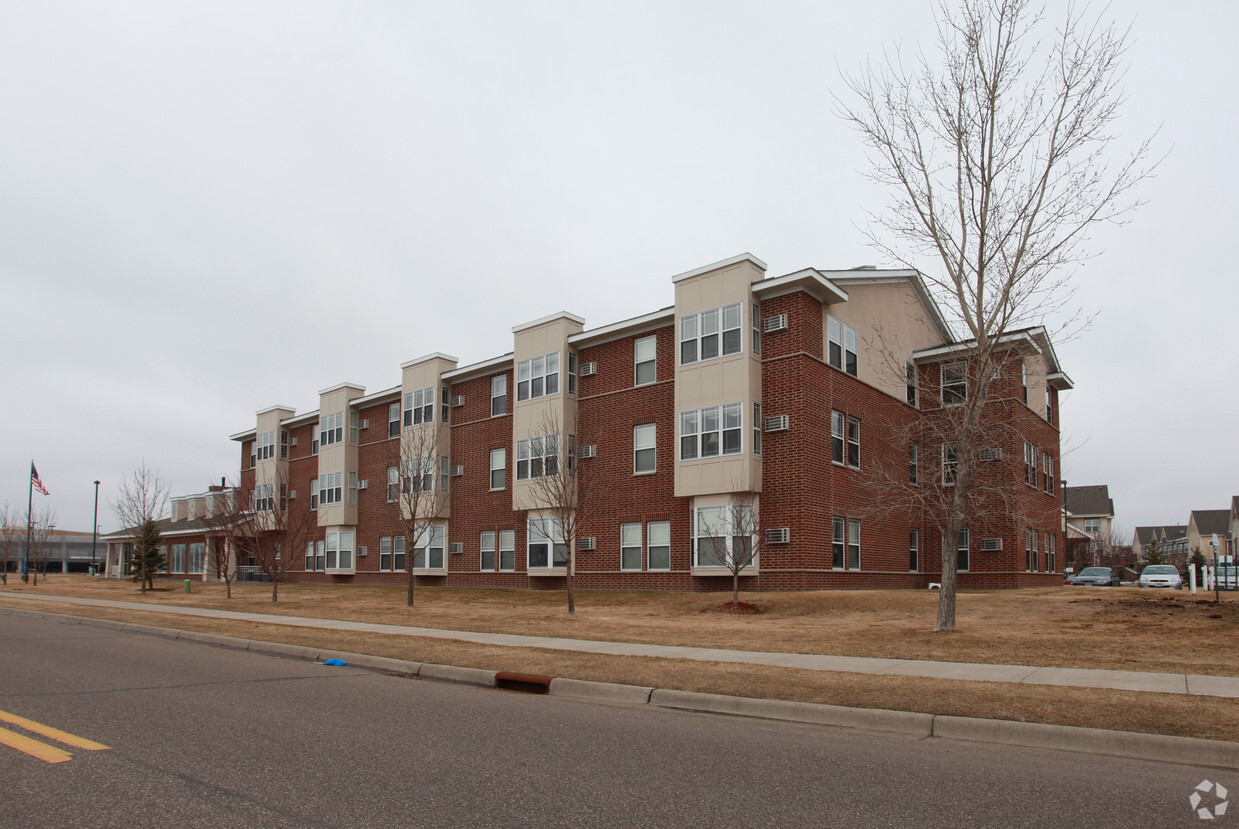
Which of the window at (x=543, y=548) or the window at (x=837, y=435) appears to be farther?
the window at (x=543, y=548)

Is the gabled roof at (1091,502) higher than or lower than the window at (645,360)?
lower

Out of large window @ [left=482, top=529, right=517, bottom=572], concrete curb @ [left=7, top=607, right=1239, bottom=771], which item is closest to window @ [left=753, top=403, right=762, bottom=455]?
large window @ [left=482, top=529, right=517, bottom=572]

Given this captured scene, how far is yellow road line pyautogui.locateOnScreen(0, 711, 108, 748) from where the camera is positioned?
6875 millimetres

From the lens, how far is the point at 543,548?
32.4 m

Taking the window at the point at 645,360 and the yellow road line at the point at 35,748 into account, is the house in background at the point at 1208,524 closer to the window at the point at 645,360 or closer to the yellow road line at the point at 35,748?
the window at the point at 645,360

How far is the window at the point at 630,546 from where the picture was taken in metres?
28.9

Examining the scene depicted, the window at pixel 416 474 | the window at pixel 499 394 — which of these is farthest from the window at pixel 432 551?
the window at pixel 499 394

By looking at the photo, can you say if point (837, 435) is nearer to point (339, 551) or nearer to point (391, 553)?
point (391, 553)

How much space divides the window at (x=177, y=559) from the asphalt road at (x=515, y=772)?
185ft

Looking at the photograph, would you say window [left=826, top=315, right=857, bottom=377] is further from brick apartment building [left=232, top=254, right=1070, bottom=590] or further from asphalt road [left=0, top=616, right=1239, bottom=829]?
asphalt road [left=0, top=616, right=1239, bottom=829]

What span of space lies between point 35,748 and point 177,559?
6106cm

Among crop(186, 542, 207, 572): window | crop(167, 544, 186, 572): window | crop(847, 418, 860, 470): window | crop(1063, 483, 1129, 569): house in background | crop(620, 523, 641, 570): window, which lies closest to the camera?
crop(847, 418, 860, 470): window

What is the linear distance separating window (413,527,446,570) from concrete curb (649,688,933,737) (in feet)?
94.6
